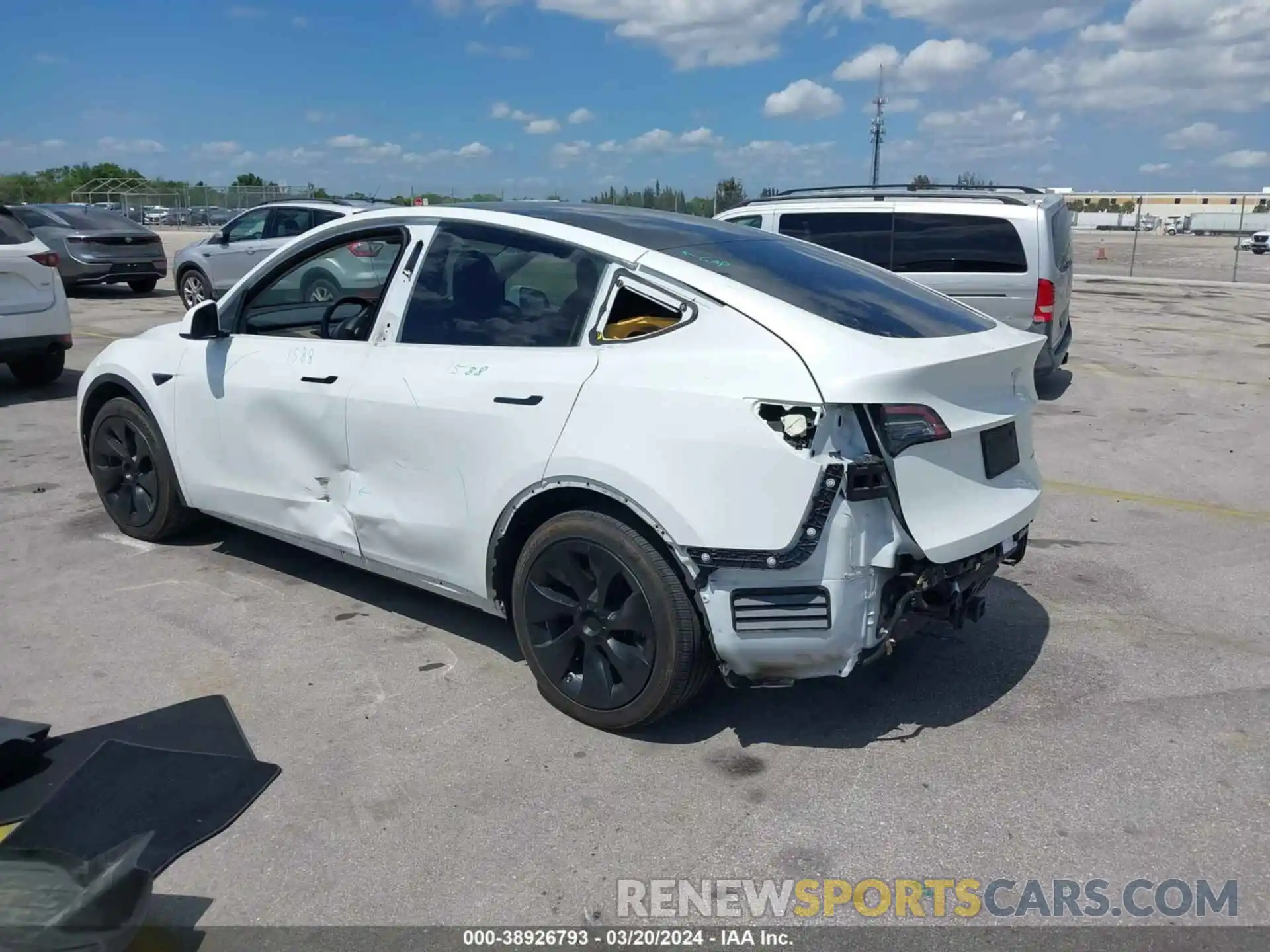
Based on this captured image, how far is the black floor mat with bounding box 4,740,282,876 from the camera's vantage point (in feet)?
10.2

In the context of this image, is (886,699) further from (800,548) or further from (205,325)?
(205,325)

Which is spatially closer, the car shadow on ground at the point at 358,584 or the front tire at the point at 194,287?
the car shadow on ground at the point at 358,584

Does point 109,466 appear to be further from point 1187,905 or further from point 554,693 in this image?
point 1187,905

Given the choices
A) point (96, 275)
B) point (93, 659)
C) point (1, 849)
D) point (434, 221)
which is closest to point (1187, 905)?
point (1, 849)

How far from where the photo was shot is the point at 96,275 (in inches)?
707

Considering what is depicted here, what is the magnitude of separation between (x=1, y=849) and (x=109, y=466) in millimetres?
3270

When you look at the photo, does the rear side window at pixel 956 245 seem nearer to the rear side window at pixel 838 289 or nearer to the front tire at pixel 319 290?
the rear side window at pixel 838 289

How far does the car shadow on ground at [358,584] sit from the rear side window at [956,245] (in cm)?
664

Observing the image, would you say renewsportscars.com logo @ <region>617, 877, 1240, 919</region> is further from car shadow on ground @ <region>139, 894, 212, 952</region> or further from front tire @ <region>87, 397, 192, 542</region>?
front tire @ <region>87, 397, 192, 542</region>

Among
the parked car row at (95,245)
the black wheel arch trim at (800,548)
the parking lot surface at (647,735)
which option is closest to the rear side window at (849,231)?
the parking lot surface at (647,735)

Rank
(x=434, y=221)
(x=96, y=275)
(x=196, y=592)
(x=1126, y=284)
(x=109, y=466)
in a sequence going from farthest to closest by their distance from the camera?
(x=1126, y=284), (x=96, y=275), (x=109, y=466), (x=196, y=592), (x=434, y=221)

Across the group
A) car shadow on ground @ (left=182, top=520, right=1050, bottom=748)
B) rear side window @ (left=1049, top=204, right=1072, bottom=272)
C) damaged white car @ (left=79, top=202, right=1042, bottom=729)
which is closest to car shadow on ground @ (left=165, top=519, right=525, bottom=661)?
car shadow on ground @ (left=182, top=520, right=1050, bottom=748)

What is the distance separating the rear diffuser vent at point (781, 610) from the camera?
10.9ft

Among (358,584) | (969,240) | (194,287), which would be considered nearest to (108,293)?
(194,287)
